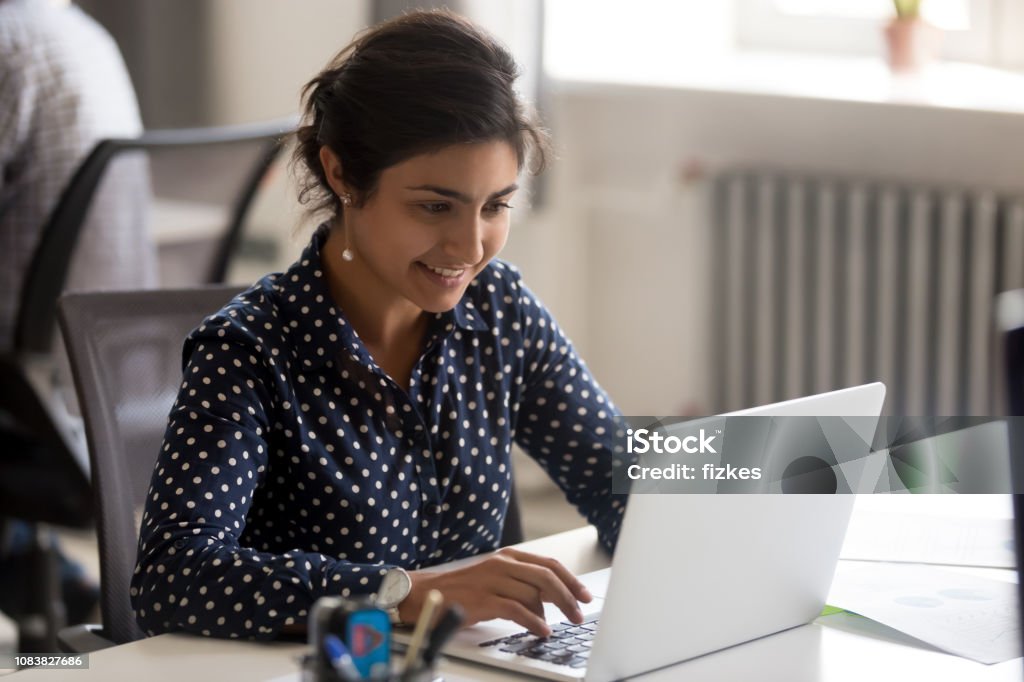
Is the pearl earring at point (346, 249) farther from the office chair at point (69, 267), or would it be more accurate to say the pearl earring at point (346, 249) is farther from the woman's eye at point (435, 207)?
the office chair at point (69, 267)

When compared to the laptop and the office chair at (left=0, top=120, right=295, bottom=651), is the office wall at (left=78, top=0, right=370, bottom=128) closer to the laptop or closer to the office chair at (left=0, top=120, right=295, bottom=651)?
the office chair at (left=0, top=120, right=295, bottom=651)

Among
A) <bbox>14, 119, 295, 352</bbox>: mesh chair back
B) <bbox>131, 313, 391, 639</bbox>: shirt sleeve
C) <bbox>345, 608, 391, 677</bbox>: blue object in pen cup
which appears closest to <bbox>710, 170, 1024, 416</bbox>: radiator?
<bbox>14, 119, 295, 352</bbox>: mesh chair back

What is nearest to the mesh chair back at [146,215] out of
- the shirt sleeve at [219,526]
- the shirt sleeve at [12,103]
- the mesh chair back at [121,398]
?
the shirt sleeve at [12,103]

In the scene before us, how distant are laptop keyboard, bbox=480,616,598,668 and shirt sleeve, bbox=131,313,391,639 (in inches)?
4.8

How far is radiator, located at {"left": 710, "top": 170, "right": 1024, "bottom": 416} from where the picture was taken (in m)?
2.65

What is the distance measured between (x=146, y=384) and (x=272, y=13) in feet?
7.30

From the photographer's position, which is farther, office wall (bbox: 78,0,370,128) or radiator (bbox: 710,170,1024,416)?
office wall (bbox: 78,0,370,128)

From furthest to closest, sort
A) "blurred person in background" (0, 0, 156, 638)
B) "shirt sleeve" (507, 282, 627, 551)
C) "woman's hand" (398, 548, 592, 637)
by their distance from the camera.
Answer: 1. "blurred person in background" (0, 0, 156, 638)
2. "shirt sleeve" (507, 282, 627, 551)
3. "woman's hand" (398, 548, 592, 637)

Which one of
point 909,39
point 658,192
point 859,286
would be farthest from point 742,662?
point 658,192

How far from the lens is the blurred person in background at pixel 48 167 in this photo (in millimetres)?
2318

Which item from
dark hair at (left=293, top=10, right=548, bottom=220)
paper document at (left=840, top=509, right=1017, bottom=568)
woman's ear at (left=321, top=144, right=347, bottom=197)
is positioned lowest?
paper document at (left=840, top=509, right=1017, bottom=568)

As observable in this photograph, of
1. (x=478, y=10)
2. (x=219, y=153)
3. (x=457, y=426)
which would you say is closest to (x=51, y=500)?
(x=219, y=153)

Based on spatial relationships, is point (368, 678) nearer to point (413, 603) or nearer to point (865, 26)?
point (413, 603)

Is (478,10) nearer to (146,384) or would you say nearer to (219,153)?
(219,153)
